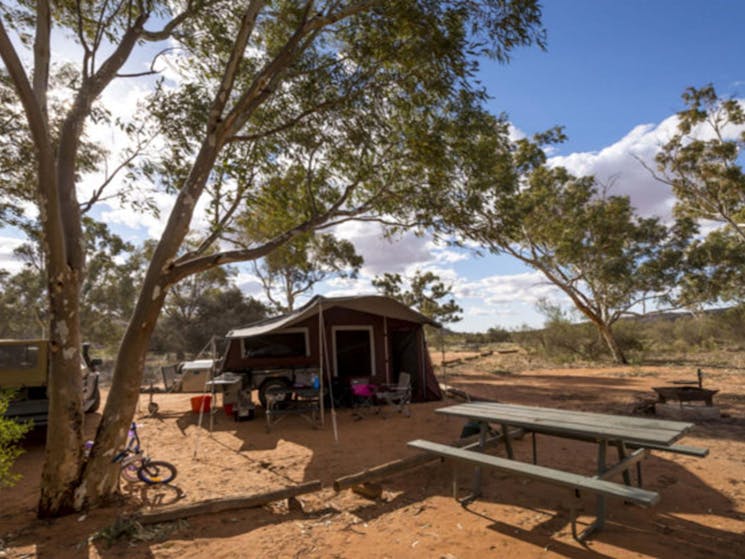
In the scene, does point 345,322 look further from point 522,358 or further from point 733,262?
point 733,262

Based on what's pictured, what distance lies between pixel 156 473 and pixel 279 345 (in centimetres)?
464

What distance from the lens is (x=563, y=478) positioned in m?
2.98

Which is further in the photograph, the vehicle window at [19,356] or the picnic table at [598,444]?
the vehicle window at [19,356]

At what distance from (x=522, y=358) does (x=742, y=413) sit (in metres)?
12.7

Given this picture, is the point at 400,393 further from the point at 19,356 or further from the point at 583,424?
the point at 19,356

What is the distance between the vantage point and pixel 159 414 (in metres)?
8.88

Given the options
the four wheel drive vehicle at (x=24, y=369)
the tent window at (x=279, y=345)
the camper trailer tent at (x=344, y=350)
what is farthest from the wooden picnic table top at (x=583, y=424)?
the four wheel drive vehicle at (x=24, y=369)

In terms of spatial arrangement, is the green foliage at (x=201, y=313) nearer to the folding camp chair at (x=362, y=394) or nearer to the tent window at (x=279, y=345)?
the tent window at (x=279, y=345)

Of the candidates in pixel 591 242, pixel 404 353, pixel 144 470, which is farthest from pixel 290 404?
pixel 591 242

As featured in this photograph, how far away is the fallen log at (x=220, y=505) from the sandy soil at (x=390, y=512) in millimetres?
64

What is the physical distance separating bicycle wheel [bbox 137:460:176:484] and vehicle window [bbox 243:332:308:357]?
4.44 metres

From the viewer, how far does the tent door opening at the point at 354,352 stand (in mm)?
9461

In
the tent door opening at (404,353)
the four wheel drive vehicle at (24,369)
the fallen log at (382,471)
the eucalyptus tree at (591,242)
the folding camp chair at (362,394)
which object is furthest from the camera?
the eucalyptus tree at (591,242)

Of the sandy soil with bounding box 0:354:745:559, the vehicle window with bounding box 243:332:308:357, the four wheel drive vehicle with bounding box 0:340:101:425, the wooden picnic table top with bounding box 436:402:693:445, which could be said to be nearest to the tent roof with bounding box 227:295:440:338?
the vehicle window with bounding box 243:332:308:357
